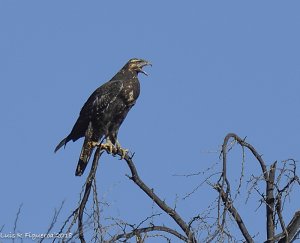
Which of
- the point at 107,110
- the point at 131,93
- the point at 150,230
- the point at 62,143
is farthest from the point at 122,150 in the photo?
the point at 150,230

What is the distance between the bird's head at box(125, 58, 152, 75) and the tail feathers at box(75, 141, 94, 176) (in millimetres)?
1298

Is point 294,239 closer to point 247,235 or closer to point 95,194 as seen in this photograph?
point 247,235

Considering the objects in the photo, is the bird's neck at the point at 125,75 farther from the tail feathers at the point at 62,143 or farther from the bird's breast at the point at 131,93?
the tail feathers at the point at 62,143

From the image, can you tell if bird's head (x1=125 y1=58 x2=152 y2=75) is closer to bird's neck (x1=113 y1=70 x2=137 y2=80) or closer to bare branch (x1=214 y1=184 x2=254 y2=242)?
bird's neck (x1=113 y1=70 x2=137 y2=80)

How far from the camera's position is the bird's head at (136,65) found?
A: 1016 centimetres

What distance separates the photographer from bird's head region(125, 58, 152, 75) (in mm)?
A: 10164

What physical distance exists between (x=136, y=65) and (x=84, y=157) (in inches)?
63.6

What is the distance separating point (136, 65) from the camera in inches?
402

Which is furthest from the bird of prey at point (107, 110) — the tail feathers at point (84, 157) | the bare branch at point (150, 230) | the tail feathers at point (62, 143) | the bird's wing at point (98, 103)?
the bare branch at point (150, 230)

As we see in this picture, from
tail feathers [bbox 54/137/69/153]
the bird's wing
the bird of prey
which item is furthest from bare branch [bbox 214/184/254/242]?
the bird's wing

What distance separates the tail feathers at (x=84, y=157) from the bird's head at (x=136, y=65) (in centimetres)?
130

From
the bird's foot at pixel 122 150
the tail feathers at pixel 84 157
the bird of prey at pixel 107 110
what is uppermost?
the bird of prey at pixel 107 110

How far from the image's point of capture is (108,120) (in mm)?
9680

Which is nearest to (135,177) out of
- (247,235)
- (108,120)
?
(247,235)
